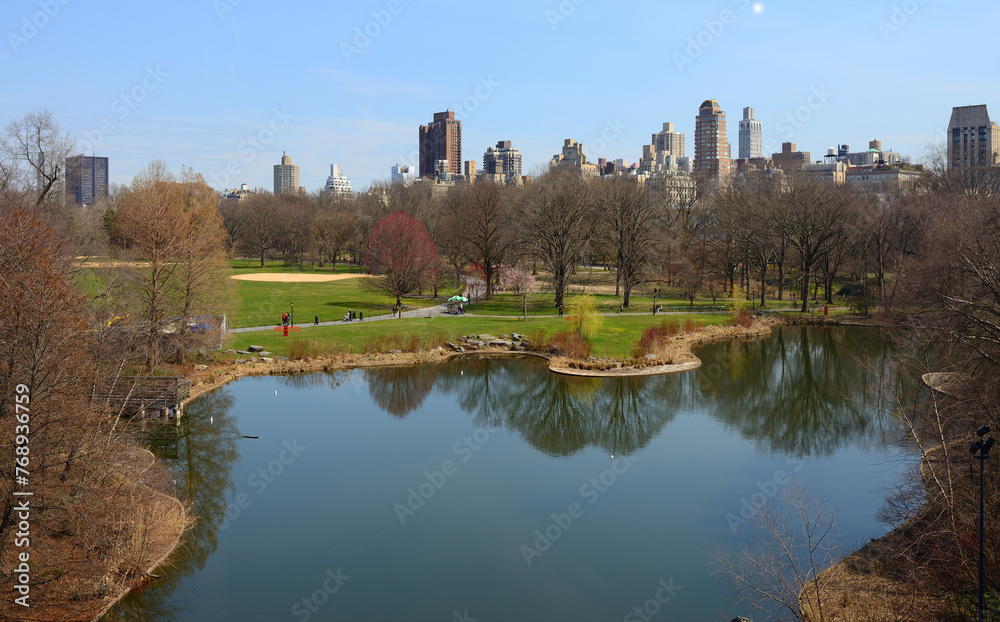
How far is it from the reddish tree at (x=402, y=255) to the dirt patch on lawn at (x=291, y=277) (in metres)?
22.9

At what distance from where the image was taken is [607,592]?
607 inches

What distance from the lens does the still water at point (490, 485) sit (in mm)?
15422

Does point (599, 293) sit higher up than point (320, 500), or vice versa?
point (599, 293)

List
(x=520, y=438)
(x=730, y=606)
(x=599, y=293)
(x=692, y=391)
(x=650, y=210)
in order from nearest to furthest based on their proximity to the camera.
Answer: (x=730, y=606) → (x=520, y=438) → (x=692, y=391) → (x=650, y=210) → (x=599, y=293)

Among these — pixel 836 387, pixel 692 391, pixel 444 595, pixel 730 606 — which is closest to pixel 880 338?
pixel 836 387

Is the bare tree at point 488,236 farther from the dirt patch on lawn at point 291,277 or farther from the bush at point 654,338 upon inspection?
the dirt patch on lawn at point 291,277

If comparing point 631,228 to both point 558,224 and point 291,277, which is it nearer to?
point 558,224

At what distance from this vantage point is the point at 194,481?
22.1 meters

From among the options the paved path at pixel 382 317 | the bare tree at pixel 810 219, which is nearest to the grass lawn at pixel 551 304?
the paved path at pixel 382 317

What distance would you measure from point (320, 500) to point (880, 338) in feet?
124

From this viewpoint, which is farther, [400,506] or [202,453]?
[202,453]

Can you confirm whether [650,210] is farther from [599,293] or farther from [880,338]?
[880,338]

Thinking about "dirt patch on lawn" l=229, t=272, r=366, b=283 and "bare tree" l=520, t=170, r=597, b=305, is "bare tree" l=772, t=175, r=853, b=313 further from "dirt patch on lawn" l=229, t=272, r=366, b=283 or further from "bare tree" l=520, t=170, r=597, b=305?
"dirt patch on lawn" l=229, t=272, r=366, b=283

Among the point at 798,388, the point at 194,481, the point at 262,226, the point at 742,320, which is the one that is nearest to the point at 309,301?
the point at 742,320
